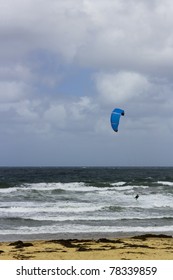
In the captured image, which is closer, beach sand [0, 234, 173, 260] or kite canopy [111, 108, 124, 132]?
beach sand [0, 234, 173, 260]

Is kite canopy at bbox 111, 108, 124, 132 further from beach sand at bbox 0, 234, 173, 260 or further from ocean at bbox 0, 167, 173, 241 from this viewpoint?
beach sand at bbox 0, 234, 173, 260

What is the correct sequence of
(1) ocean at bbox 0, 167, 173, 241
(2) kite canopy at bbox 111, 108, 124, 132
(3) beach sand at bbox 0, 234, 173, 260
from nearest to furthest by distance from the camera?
(3) beach sand at bbox 0, 234, 173, 260
(1) ocean at bbox 0, 167, 173, 241
(2) kite canopy at bbox 111, 108, 124, 132

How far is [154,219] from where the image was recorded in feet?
66.6

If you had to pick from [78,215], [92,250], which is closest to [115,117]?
[78,215]

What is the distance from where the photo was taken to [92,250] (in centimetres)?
1210

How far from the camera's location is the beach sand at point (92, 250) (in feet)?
36.8

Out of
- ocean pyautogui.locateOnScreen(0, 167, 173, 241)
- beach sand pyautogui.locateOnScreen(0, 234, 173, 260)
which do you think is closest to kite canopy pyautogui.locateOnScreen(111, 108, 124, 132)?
ocean pyautogui.locateOnScreen(0, 167, 173, 241)

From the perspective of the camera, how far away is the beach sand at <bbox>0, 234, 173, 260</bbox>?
11.2 metres

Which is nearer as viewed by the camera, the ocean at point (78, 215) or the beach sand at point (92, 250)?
the beach sand at point (92, 250)

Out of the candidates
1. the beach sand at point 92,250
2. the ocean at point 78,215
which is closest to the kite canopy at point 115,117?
the ocean at point 78,215

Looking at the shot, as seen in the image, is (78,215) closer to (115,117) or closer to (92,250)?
(115,117)

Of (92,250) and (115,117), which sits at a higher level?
(115,117)

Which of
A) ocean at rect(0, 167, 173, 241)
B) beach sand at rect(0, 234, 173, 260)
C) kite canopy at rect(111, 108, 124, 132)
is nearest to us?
beach sand at rect(0, 234, 173, 260)

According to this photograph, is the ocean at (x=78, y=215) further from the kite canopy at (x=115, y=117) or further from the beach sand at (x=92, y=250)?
the kite canopy at (x=115, y=117)
